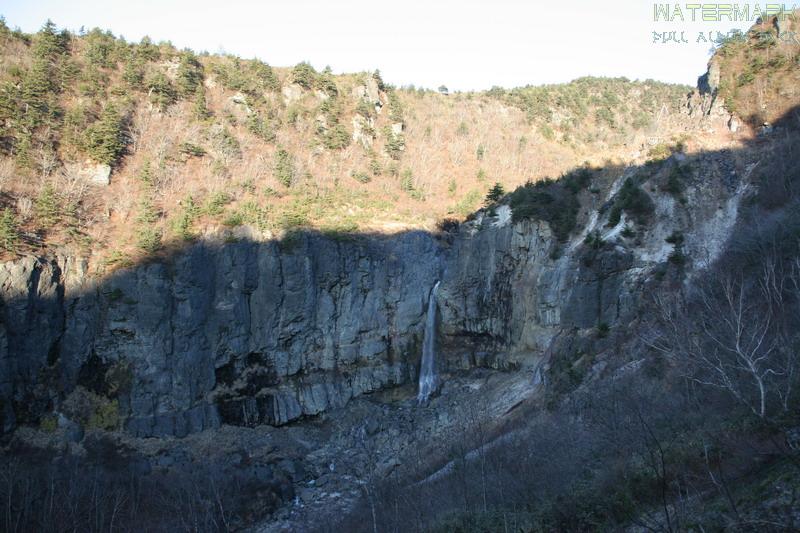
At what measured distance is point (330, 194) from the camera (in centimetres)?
4466

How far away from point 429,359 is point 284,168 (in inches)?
802

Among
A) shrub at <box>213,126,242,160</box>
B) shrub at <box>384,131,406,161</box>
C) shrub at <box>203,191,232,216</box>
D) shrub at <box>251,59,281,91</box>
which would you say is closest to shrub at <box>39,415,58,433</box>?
shrub at <box>203,191,232,216</box>

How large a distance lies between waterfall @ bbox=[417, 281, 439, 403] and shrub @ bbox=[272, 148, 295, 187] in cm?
1545

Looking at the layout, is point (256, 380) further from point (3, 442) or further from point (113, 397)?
point (3, 442)

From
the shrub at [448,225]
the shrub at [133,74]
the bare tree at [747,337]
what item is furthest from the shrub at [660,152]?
the shrub at [133,74]

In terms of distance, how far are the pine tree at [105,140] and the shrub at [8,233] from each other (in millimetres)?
9483

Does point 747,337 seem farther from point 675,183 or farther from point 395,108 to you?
point 395,108

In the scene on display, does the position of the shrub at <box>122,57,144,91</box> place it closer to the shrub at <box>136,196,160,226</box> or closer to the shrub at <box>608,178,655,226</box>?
the shrub at <box>136,196,160,226</box>

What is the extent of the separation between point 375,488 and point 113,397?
17.2m

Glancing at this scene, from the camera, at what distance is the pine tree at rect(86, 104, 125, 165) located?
39.1m

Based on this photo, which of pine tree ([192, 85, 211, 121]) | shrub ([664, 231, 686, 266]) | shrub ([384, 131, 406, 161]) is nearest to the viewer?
shrub ([664, 231, 686, 266])

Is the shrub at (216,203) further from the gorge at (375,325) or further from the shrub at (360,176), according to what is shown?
the shrub at (360,176)

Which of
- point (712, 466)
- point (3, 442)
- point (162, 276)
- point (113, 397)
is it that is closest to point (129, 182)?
point (162, 276)

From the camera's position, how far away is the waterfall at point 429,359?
121ft
